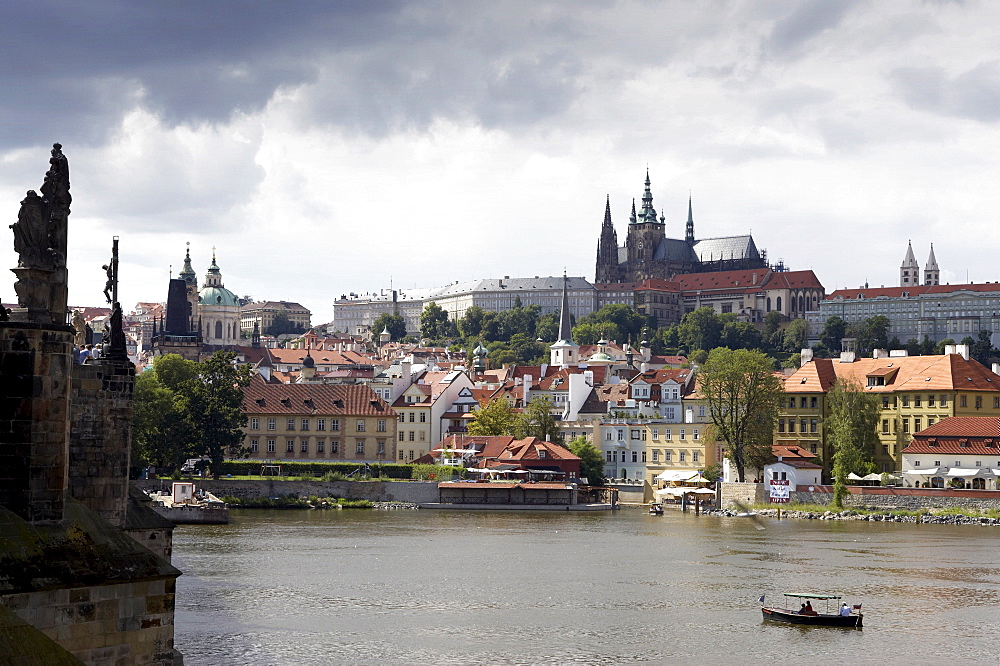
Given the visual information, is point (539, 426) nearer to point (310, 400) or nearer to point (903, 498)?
point (310, 400)

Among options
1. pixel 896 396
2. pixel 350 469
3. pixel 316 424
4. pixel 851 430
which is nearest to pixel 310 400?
pixel 316 424

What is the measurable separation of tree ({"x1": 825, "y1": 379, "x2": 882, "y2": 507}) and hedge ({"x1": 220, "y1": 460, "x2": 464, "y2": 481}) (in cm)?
2387

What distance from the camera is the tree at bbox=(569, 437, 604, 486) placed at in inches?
3905

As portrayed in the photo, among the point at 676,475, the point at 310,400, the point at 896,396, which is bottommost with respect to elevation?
the point at 676,475

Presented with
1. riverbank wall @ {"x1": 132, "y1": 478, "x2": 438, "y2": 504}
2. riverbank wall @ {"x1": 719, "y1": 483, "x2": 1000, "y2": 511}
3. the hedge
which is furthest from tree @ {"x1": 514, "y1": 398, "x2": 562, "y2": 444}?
riverbank wall @ {"x1": 719, "y1": 483, "x2": 1000, "y2": 511}

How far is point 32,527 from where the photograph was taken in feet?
48.2

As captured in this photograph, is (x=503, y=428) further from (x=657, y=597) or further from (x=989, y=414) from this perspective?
(x=657, y=597)

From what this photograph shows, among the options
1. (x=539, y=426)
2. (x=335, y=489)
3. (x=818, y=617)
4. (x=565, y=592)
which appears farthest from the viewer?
(x=539, y=426)

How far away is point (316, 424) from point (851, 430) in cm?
3797

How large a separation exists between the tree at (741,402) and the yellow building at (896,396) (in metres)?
4.02

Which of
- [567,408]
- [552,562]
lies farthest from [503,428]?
[552,562]

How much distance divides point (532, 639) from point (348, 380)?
4251 inches

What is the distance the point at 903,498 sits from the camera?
83.6 meters

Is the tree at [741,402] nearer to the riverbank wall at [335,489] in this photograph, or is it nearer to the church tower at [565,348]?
the riverbank wall at [335,489]
